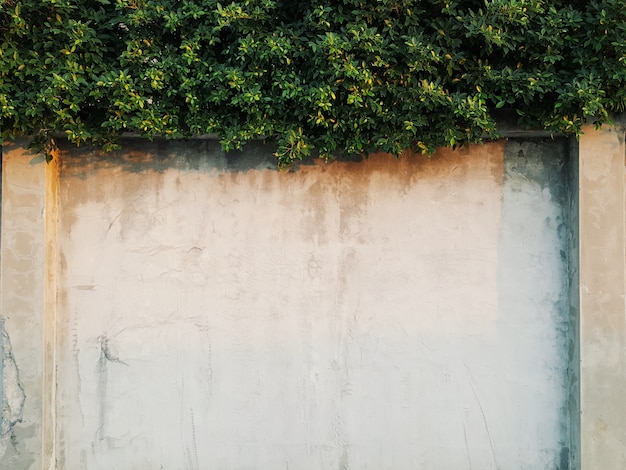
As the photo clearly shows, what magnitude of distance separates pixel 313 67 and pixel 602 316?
10.1ft

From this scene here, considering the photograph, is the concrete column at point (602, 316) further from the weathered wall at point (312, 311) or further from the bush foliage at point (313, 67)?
the bush foliage at point (313, 67)

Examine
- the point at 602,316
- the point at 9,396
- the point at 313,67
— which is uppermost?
the point at 313,67

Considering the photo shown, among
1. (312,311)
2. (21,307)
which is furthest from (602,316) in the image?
(21,307)

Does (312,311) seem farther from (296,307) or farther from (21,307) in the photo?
(21,307)

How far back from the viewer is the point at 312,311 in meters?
6.09

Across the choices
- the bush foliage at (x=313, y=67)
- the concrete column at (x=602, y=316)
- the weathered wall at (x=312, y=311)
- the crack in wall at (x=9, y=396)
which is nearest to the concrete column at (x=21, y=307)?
the crack in wall at (x=9, y=396)

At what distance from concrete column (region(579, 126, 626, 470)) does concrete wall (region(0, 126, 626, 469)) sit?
0.22 metres

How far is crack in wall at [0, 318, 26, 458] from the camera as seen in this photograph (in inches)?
231

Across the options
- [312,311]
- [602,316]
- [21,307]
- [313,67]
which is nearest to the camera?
[313,67]

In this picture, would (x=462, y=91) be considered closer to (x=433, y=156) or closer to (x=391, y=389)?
(x=433, y=156)

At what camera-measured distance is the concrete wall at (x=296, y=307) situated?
598 cm

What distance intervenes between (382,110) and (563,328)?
7.96ft

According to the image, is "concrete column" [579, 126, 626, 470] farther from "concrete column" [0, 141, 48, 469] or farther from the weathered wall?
"concrete column" [0, 141, 48, 469]

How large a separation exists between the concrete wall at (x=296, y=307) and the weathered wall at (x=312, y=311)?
0.02 meters
